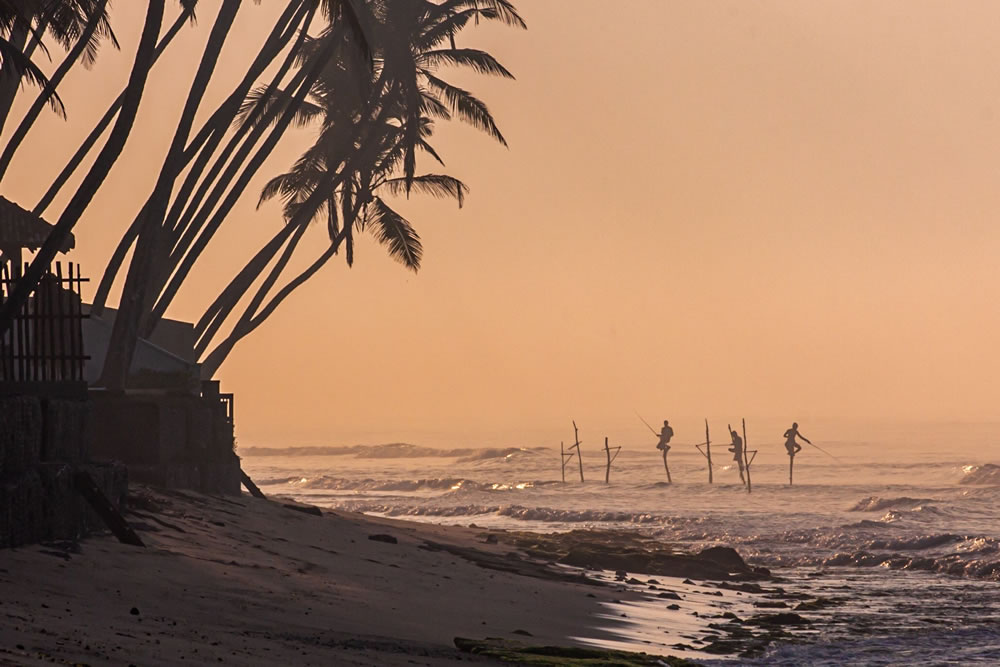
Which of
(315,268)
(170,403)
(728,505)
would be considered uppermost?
(315,268)

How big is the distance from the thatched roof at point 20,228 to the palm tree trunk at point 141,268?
1.21m

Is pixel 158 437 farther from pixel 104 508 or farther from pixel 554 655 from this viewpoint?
pixel 554 655

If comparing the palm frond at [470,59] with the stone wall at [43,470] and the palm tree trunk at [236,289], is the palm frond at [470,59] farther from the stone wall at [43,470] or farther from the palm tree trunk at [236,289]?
the stone wall at [43,470]

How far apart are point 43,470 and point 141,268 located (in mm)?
7622

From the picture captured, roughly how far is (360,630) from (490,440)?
5227 inches

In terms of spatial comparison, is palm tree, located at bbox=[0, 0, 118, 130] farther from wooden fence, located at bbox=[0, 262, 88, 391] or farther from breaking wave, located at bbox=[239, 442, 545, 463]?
breaking wave, located at bbox=[239, 442, 545, 463]

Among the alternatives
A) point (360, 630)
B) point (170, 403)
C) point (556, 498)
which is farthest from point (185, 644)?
point (556, 498)

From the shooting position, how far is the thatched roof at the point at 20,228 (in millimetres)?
17656

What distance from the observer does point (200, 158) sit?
74.4 feet

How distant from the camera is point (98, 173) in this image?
15.6m

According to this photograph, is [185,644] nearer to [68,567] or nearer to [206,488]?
[68,567]

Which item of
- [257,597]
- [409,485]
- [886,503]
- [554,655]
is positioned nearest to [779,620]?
[554,655]

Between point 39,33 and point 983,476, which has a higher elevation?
point 39,33

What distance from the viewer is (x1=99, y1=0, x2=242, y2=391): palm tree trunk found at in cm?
1819
